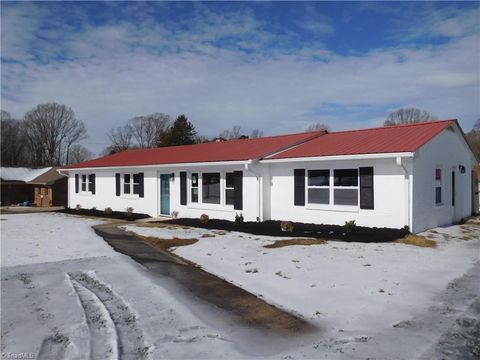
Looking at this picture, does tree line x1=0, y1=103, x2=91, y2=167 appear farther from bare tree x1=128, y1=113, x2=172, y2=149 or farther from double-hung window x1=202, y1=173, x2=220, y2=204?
double-hung window x1=202, y1=173, x2=220, y2=204

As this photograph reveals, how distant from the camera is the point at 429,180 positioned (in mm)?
13078

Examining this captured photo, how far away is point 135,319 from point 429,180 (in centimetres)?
1096

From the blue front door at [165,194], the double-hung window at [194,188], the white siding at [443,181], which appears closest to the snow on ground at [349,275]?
the white siding at [443,181]

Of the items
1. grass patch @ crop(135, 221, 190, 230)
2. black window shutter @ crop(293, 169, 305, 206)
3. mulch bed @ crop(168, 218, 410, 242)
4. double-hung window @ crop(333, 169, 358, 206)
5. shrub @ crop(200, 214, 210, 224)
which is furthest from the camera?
shrub @ crop(200, 214, 210, 224)

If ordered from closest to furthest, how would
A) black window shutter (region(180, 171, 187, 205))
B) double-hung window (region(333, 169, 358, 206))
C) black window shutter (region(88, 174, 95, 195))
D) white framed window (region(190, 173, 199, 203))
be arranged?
double-hung window (region(333, 169, 358, 206)), white framed window (region(190, 173, 199, 203)), black window shutter (region(180, 171, 187, 205)), black window shutter (region(88, 174, 95, 195))

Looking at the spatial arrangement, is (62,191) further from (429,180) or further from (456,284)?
(456,284)

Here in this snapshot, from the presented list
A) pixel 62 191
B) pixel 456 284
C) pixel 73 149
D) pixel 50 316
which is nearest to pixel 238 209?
pixel 456 284

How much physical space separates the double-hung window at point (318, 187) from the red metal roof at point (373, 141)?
730mm

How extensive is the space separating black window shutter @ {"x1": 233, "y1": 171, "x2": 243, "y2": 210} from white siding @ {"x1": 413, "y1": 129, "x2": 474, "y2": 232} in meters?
6.49

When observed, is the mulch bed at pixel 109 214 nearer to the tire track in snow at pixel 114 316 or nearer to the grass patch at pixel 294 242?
the grass patch at pixel 294 242

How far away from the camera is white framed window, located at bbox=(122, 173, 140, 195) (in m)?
21.0

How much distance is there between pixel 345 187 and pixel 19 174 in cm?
3188

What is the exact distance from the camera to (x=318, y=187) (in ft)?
46.1

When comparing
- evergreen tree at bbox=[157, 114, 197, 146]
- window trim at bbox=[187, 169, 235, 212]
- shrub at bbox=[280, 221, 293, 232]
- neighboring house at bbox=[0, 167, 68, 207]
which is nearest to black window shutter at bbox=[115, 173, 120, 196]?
window trim at bbox=[187, 169, 235, 212]
